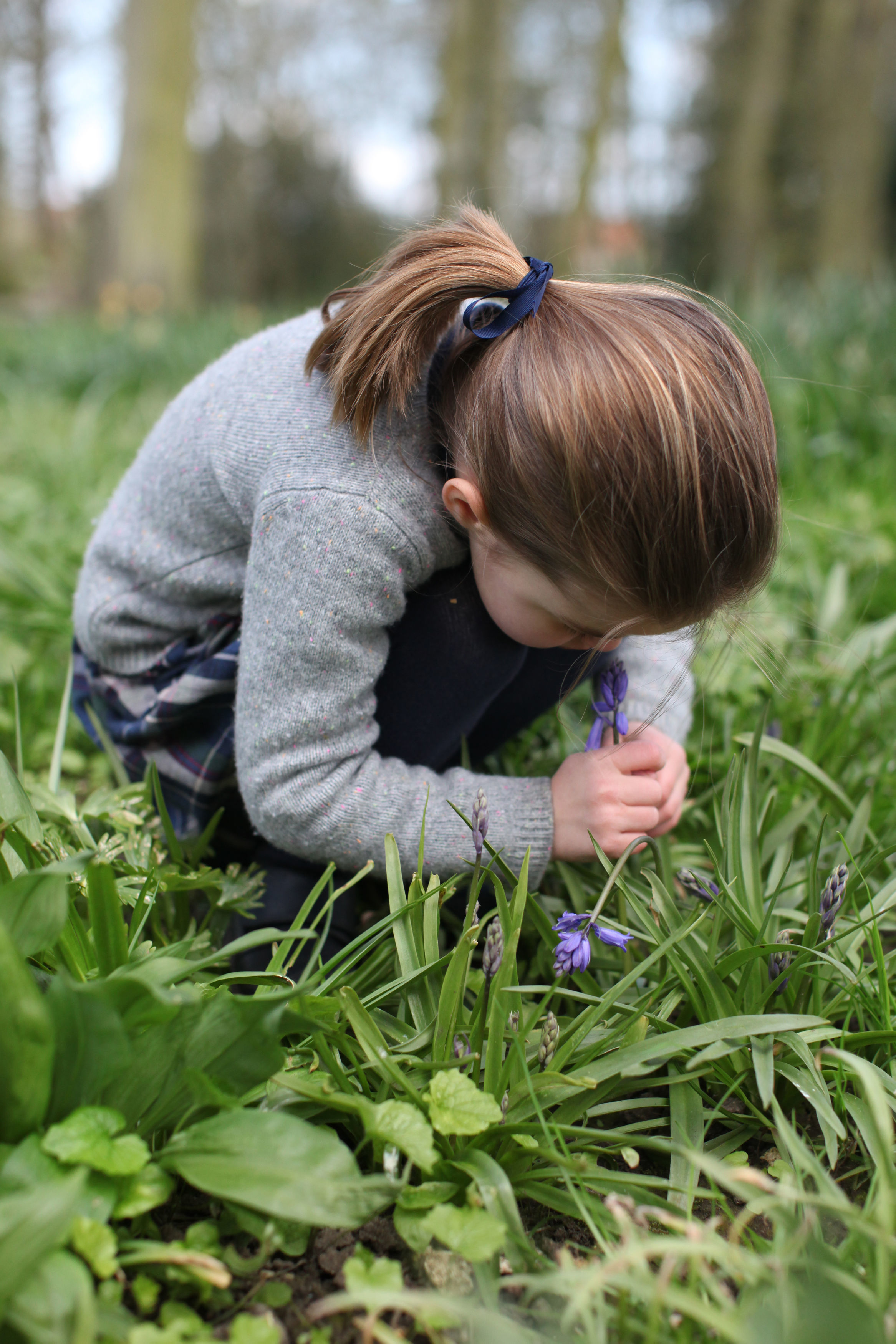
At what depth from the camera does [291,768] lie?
1.18 m

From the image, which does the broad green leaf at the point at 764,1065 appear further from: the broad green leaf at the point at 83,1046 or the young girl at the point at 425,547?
the broad green leaf at the point at 83,1046

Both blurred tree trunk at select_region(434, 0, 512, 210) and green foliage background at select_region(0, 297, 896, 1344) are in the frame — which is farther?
blurred tree trunk at select_region(434, 0, 512, 210)

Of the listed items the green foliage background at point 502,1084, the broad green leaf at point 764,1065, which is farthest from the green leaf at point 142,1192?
the broad green leaf at point 764,1065

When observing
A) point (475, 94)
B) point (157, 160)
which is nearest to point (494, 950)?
point (157, 160)

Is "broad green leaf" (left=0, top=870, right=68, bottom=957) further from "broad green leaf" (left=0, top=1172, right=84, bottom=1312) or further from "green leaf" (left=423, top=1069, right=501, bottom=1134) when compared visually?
"green leaf" (left=423, top=1069, right=501, bottom=1134)

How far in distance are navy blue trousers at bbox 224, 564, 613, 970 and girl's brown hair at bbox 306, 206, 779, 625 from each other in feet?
0.60

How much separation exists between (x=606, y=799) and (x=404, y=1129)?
52 centimetres

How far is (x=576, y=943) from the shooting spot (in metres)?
1.01

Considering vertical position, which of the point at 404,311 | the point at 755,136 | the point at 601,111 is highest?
the point at 601,111

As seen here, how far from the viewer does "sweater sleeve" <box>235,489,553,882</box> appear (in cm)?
113

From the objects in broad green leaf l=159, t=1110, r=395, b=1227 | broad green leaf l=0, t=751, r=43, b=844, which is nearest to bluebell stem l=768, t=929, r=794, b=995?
broad green leaf l=159, t=1110, r=395, b=1227

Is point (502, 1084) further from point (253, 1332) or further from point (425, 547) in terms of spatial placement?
point (425, 547)

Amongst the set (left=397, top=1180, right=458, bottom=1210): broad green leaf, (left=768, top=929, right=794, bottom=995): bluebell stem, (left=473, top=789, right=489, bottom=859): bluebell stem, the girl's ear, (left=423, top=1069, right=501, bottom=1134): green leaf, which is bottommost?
(left=397, top=1180, right=458, bottom=1210): broad green leaf

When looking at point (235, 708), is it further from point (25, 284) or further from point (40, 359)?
point (25, 284)
